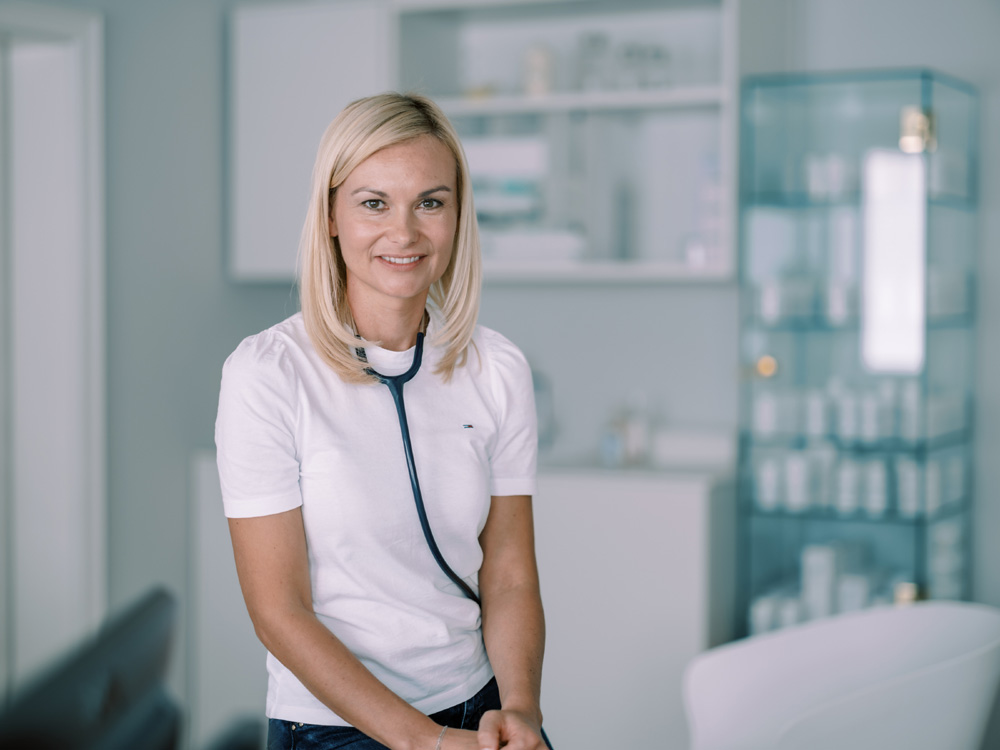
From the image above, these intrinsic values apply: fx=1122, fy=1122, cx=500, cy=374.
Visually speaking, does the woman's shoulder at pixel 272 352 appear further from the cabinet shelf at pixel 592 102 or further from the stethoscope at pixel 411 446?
the cabinet shelf at pixel 592 102

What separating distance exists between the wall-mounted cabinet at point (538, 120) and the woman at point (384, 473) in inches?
64.4

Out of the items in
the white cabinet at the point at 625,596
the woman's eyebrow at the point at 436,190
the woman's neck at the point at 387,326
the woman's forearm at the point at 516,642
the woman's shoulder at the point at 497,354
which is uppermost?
the woman's eyebrow at the point at 436,190

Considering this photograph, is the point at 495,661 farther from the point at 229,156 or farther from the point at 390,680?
the point at 229,156

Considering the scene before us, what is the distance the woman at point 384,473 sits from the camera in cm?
129

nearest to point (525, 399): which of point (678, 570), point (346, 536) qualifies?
point (346, 536)

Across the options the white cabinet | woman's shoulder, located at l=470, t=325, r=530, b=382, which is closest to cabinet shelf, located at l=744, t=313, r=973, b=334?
the white cabinet

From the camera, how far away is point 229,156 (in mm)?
3312

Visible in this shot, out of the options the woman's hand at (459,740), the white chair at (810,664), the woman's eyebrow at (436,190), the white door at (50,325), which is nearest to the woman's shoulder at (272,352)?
the woman's eyebrow at (436,190)

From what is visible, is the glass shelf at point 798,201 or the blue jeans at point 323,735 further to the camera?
the glass shelf at point 798,201

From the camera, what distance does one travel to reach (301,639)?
1284 mm

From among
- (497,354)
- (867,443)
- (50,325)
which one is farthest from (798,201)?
(50,325)

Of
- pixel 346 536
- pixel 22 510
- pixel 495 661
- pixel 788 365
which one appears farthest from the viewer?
pixel 788 365

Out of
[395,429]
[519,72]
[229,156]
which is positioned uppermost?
[519,72]

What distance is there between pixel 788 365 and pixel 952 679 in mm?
1204
